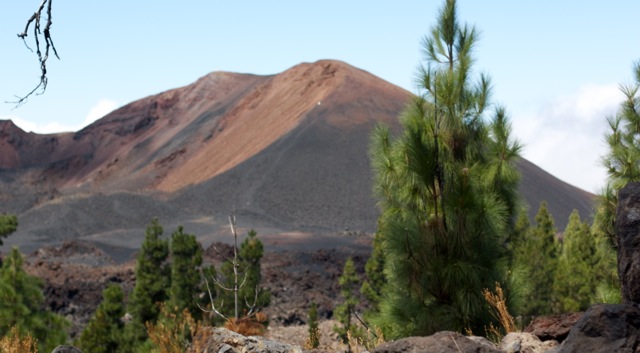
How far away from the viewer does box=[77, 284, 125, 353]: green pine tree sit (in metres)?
21.8

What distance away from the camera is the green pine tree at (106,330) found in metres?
21.8

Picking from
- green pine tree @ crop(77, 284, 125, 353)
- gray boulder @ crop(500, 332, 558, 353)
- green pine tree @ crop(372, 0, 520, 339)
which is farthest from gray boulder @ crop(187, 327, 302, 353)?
green pine tree @ crop(77, 284, 125, 353)

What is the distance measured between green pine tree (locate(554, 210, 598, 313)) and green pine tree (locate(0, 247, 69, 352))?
1447 centimetres

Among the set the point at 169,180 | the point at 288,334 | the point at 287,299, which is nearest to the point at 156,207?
the point at 169,180

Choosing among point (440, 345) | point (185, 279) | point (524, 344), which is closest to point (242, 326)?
point (524, 344)

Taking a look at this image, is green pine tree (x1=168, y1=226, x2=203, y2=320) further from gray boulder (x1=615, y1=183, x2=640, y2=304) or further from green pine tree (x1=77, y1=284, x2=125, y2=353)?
gray boulder (x1=615, y1=183, x2=640, y2=304)

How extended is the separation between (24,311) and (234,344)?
14055mm

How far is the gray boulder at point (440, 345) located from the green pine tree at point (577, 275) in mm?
21650

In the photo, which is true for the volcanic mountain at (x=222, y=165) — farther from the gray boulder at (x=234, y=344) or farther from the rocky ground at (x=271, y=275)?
the gray boulder at (x=234, y=344)

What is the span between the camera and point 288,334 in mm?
33719

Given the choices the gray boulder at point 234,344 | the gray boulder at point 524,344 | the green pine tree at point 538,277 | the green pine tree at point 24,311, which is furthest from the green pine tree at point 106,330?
the gray boulder at point 524,344

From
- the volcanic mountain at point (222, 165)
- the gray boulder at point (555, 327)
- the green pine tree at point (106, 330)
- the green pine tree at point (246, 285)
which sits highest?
the volcanic mountain at point (222, 165)

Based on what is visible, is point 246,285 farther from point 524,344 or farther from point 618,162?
point 524,344

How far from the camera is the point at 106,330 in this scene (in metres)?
21.9
